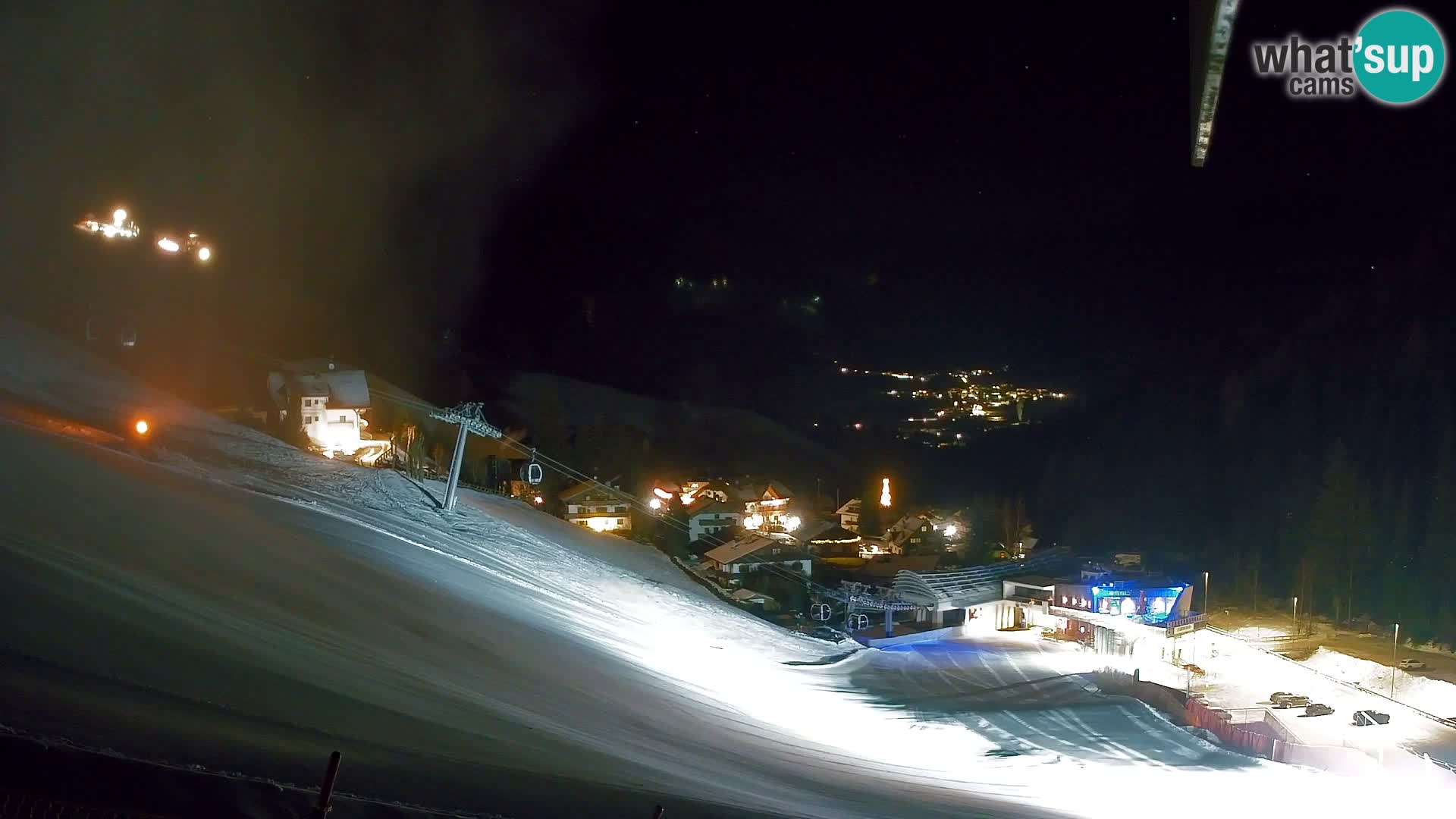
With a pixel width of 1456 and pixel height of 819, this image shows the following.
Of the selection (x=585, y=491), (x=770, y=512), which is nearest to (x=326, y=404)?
(x=585, y=491)

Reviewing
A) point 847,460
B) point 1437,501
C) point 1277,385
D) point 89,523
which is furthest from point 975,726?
point 847,460

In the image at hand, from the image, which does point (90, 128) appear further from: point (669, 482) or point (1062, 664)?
point (1062, 664)

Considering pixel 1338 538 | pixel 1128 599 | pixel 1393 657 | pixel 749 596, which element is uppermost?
pixel 1338 538

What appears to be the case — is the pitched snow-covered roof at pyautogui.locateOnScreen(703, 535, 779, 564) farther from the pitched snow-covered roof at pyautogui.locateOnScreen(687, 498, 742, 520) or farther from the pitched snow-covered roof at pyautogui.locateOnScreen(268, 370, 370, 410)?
the pitched snow-covered roof at pyautogui.locateOnScreen(268, 370, 370, 410)

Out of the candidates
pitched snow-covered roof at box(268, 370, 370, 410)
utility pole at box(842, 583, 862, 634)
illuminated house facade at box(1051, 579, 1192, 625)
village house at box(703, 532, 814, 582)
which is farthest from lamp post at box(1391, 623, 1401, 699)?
pitched snow-covered roof at box(268, 370, 370, 410)

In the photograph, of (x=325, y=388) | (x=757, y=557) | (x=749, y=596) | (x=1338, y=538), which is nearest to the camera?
(x=749, y=596)

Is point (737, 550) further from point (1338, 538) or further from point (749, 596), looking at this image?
point (1338, 538)
